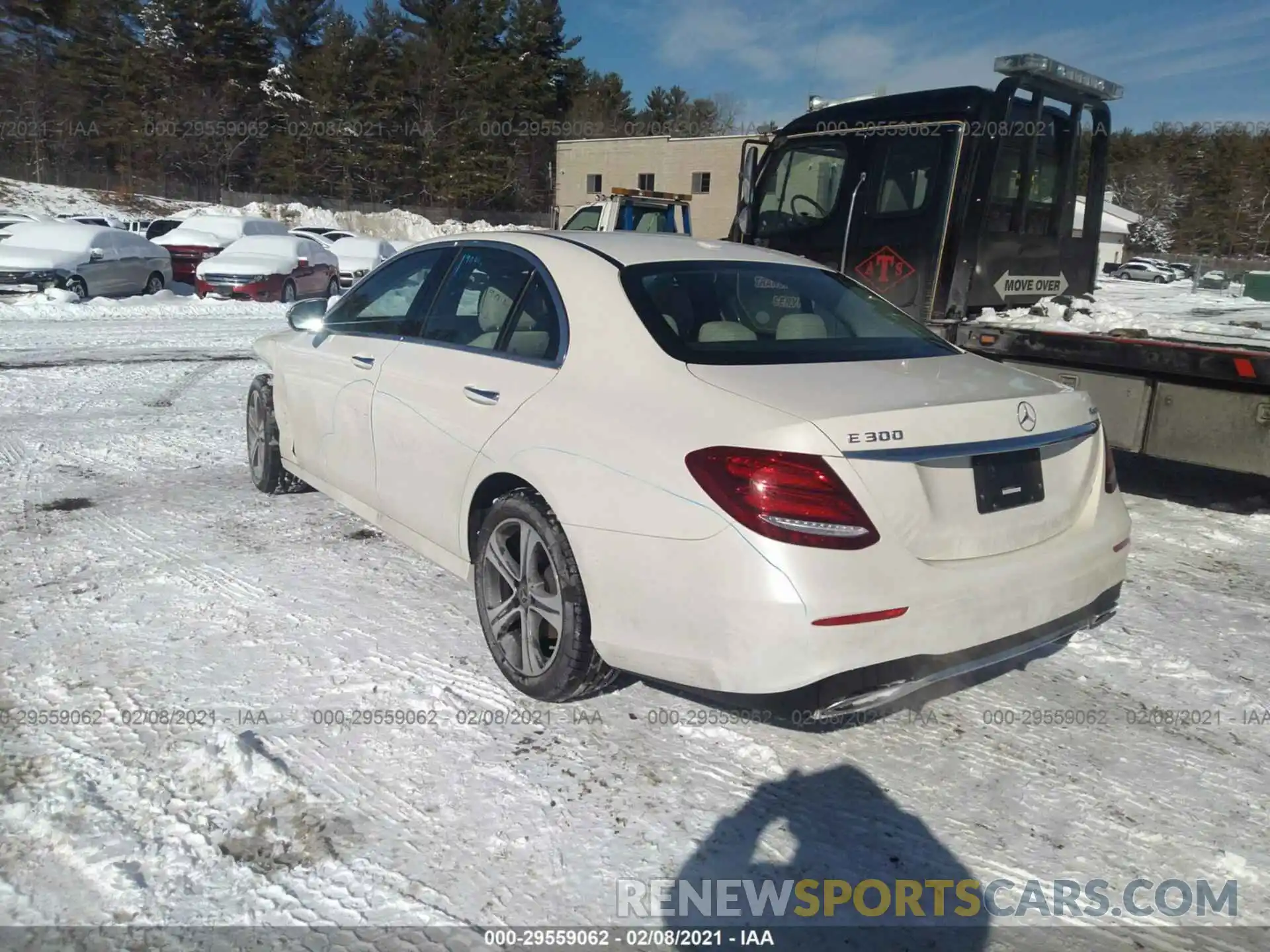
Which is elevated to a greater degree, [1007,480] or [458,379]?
[458,379]

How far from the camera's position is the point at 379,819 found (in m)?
2.72

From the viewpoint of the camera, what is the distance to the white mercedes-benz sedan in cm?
259

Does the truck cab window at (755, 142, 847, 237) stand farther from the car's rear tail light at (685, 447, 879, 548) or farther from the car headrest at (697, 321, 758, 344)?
the car's rear tail light at (685, 447, 879, 548)

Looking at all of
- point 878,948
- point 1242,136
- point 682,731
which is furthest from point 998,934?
point 1242,136

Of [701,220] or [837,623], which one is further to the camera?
[701,220]

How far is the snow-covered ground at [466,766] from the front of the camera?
2492mm

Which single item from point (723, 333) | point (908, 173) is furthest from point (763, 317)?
point (908, 173)

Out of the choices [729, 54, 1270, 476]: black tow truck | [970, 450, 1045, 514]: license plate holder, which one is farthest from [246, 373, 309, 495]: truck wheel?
[970, 450, 1045, 514]: license plate holder

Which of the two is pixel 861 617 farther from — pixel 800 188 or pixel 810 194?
pixel 800 188

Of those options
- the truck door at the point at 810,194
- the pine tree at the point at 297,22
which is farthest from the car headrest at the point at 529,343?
the pine tree at the point at 297,22

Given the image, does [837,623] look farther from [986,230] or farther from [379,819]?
[986,230]

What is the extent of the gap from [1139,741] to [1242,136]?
73338mm

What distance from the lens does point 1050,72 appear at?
6191mm

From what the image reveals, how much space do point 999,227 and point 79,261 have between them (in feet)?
53.5
